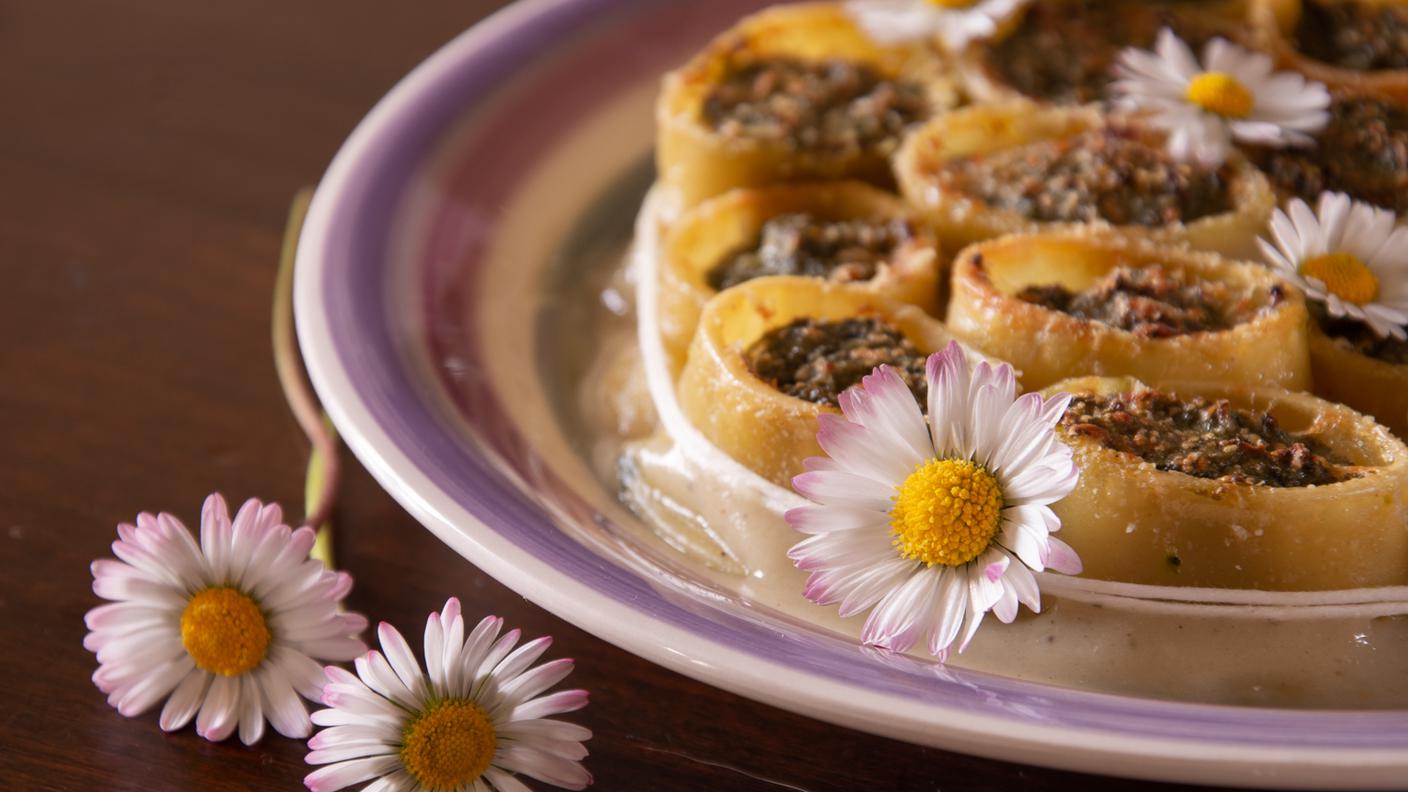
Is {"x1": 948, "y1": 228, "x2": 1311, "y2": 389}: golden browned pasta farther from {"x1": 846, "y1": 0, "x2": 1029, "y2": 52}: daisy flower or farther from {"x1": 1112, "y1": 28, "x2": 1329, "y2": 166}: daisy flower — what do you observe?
{"x1": 846, "y1": 0, "x2": 1029, "y2": 52}: daisy flower

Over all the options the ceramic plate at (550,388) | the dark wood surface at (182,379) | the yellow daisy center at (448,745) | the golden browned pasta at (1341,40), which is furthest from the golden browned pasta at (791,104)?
the yellow daisy center at (448,745)

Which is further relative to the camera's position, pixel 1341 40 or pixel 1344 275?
pixel 1341 40

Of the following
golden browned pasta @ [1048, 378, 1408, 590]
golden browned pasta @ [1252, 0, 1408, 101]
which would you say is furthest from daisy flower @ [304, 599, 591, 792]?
golden browned pasta @ [1252, 0, 1408, 101]

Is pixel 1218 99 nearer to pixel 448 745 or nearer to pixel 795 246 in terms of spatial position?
pixel 795 246

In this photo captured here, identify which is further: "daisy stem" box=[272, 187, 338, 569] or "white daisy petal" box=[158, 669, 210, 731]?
"daisy stem" box=[272, 187, 338, 569]

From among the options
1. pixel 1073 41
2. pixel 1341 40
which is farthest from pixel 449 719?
pixel 1341 40

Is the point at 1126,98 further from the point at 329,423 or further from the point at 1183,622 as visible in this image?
the point at 329,423
